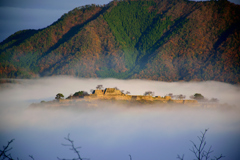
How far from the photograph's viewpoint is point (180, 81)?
575 feet

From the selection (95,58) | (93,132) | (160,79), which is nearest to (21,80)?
(95,58)

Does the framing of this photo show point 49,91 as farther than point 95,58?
No

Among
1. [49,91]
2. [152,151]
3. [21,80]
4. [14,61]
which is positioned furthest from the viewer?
[14,61]

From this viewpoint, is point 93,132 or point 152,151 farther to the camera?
point 93,132

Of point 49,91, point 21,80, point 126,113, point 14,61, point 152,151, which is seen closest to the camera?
point 152,151

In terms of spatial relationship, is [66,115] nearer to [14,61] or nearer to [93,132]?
[93,132]

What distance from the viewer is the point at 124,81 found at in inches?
6895

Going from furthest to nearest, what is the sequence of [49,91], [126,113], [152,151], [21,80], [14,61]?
[14,61], [21,80], [49,91], [126,113], [152,151]

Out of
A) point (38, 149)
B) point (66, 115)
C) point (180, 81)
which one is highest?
point (180, 81)

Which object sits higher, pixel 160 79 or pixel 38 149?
pixel 160 79

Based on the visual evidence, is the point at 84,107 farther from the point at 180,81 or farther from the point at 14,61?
the point at 14,61

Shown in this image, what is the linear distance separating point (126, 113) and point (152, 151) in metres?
12.3

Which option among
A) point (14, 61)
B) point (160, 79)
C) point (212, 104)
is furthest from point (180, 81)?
point (14, 61)

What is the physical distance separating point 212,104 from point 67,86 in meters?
80.7
